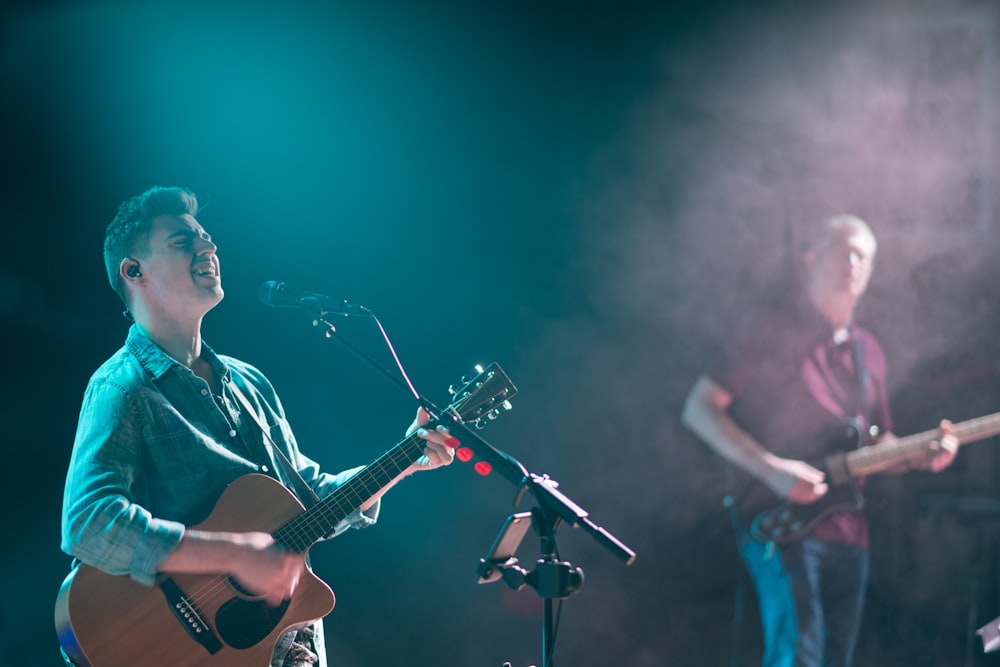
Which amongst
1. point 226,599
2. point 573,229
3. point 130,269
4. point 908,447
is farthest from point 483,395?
point 908,447

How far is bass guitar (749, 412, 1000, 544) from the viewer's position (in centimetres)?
327

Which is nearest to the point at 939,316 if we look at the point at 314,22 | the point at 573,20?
the point at 573,20

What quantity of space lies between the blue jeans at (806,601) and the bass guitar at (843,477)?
0.06m

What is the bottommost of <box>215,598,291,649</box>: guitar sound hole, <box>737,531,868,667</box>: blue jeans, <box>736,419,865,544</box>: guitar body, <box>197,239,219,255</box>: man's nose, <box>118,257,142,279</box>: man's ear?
<box>737,531,868,667</box>: blue jeans

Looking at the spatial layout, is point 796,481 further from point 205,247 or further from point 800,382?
point 205,247

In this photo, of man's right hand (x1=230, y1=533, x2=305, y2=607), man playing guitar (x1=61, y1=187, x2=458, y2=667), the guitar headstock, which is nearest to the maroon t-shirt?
the guitar headstock

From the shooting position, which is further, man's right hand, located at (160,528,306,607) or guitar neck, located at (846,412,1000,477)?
guitar neck, located at (846,412,1000,477)

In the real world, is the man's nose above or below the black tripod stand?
above

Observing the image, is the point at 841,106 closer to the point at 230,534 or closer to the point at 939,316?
the point at 939,316

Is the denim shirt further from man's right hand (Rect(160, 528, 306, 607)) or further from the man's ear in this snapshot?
the man's ear

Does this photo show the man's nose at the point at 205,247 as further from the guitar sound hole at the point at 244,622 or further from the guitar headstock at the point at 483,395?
the guitar sound hole at the point at 244,622

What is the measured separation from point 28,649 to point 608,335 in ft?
7.68

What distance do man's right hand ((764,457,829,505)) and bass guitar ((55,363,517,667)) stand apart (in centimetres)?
155

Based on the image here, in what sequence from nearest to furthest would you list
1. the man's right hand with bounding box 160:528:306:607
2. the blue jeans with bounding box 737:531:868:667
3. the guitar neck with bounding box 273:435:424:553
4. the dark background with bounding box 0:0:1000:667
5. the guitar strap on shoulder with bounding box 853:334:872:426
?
the man's right hand with bounding box 160:528:306:607 < the guitar neck with bounding box 273:435:424:553 < the dark background with bounding box 0:0:1000:667 < the blue jeans with bounding box 737:531:868:667 < the guitar strap on shoulder with bounding box 853:334:872:426
